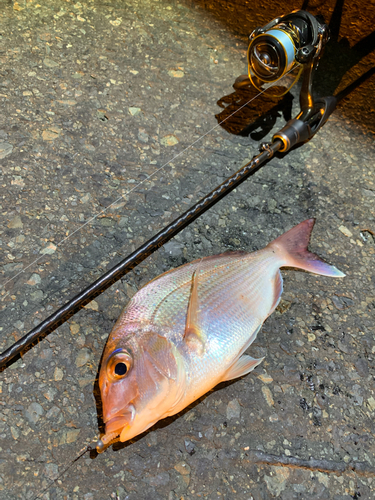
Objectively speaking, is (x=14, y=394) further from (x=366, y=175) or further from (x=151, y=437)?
(x=366, y=175)

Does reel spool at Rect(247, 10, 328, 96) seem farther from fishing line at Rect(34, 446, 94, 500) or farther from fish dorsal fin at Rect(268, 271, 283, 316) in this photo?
fishing line at Rect(34, 446, 94, 500)

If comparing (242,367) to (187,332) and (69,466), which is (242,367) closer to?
(187,332)

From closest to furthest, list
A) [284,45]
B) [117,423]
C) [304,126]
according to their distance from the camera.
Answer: [117,423] → [284,45] → [304,126]

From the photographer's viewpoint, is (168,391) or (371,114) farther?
(371,114)

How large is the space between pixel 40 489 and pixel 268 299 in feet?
3.30

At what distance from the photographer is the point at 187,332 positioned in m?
1.40

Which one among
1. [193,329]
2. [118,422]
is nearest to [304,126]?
[193,329]

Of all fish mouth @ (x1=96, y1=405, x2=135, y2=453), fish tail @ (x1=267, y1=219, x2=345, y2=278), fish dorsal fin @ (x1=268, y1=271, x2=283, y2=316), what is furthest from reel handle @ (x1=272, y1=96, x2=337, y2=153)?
fish mouth @ (x1=96, y1=405, x2=135, y2=453)

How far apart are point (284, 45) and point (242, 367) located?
4.77 ft

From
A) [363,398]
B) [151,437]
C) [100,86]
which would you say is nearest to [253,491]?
[151,437]

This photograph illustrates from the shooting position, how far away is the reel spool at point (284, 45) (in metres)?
1.95

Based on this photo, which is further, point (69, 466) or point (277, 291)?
point (277, 291)

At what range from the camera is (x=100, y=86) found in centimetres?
234

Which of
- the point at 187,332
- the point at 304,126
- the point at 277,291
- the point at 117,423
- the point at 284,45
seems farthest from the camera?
the point at 304,126
